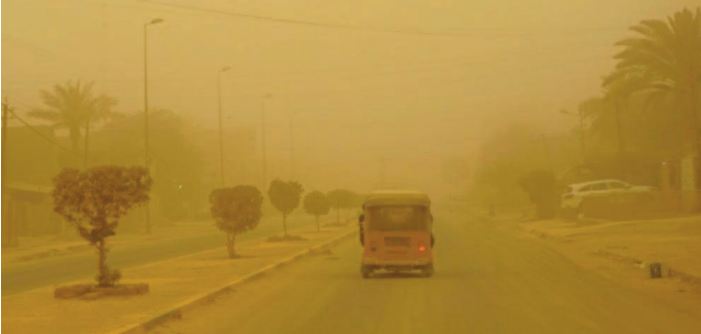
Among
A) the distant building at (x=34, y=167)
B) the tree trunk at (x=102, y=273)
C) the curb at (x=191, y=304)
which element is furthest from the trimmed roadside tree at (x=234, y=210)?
the distant building at (x=34, y=167)

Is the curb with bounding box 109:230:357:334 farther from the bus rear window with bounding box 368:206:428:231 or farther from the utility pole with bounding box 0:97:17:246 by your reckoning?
the utility pole with bounding box 0:97:17:246

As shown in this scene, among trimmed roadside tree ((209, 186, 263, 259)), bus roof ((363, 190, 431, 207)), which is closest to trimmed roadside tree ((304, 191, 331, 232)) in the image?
trimmed roadside tree ((209, 186, 263, 259))

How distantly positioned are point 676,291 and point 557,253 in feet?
52.6

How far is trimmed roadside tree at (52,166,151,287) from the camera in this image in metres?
21.8

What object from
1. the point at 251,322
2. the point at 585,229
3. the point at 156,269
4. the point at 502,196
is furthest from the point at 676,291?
the point at 502,196

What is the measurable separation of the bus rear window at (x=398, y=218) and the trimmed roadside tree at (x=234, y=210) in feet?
33.6

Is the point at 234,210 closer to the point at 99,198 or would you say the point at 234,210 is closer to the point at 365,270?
the point at 365,270

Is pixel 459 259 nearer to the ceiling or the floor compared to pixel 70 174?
nearer to the floor

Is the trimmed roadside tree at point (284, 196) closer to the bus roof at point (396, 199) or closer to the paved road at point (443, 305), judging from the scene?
the paved road at point (443, 305)

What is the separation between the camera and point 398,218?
27422 millimetres

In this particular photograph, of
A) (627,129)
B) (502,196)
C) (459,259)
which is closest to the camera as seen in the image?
(459,259)

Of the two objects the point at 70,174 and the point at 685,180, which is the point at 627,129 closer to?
the point at 685,180

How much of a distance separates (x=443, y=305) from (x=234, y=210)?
64.0 ft

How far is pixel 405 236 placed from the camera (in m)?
27.0
